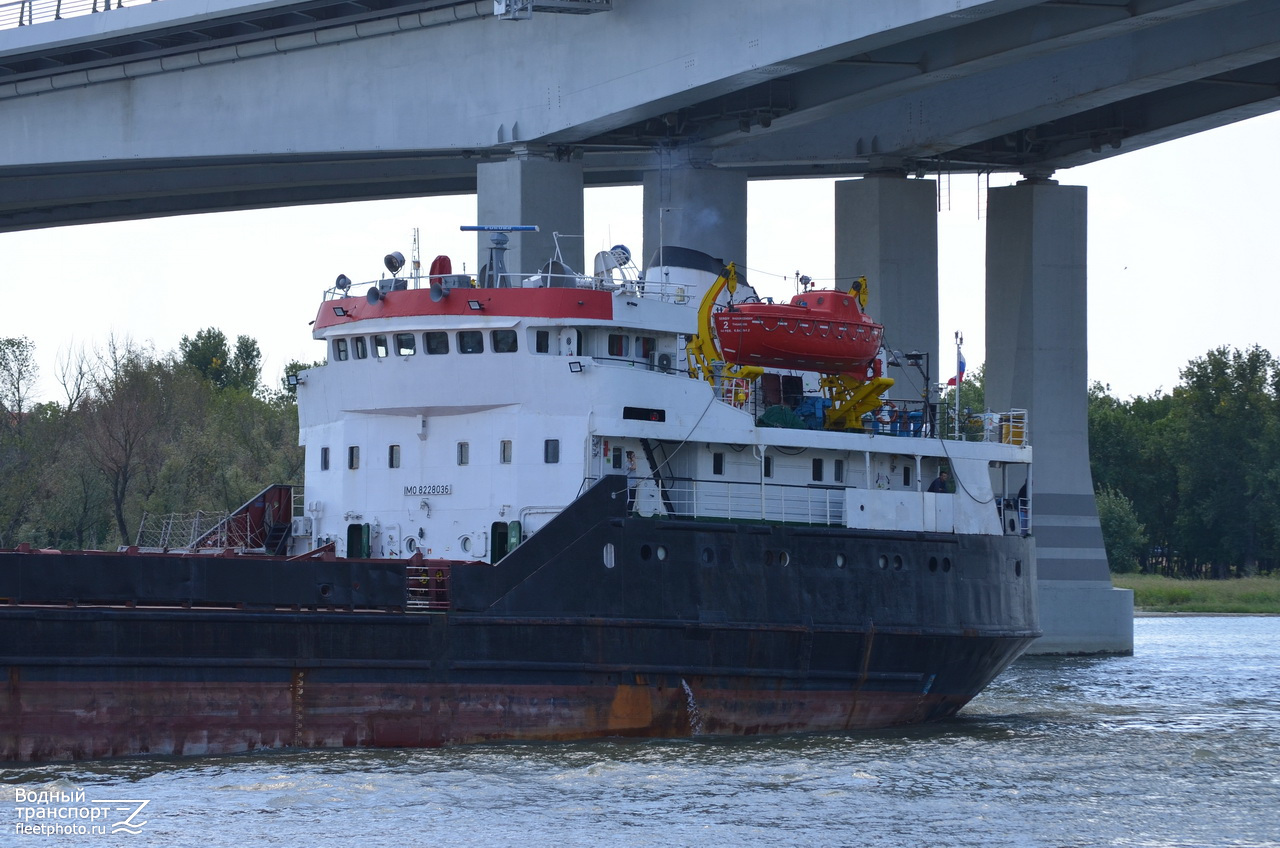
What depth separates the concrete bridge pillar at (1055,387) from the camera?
40781mm

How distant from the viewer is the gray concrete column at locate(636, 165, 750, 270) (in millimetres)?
34844

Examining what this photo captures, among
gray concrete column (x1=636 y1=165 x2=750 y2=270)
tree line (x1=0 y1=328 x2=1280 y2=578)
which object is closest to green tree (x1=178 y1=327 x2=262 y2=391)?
tree line (x1=0 y1=328 x2=1280 y2=578)

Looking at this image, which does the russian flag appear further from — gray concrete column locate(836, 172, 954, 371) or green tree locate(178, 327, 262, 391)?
green tree locate(178, 327, 262, 391)

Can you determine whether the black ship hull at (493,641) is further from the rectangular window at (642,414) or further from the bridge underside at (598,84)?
the bridge underside at (598,84)

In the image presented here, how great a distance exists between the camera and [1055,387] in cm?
4131

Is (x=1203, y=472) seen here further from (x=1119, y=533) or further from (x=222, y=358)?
(x=222, y=358)

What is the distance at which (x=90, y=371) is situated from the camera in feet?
176

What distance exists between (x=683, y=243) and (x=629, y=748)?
15771 millimetres

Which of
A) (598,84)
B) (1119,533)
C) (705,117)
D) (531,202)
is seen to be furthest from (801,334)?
(1119,533)

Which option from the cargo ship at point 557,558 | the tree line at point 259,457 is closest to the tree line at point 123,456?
the tree line at point 259,457

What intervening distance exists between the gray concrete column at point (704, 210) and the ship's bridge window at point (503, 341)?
12654 millimetres

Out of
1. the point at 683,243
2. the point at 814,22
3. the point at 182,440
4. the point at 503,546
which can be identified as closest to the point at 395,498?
the point at 503,546

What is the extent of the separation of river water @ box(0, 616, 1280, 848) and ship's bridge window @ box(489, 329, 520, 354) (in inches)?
199

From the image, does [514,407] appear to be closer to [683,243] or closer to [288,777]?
[288,777]
